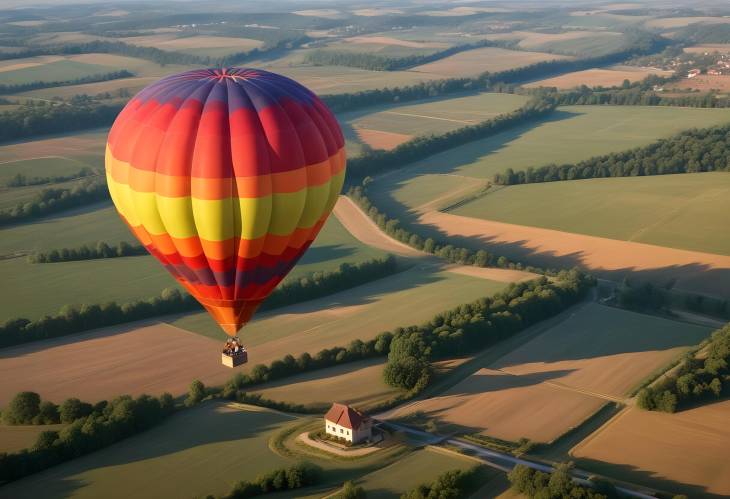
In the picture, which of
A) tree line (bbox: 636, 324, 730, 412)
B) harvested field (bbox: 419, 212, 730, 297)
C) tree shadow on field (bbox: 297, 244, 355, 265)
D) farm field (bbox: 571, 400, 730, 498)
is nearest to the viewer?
farm field (bbox: 571, 400, 730, 498)

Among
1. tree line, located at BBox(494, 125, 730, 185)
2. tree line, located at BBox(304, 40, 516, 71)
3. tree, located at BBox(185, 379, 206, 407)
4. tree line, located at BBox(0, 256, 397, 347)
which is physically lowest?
tree, located at BBox(185, 379, 206, 407)

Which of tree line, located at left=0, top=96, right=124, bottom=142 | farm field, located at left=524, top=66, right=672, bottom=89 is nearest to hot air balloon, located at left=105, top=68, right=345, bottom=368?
tree line, located at left=0, top=96, right=124, bottom=142

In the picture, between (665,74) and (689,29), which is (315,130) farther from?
(689,29)

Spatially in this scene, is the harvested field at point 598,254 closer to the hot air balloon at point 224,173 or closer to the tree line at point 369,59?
the hot air balloon at point 224,173

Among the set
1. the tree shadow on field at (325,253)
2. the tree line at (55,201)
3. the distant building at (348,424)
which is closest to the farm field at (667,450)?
the distant building at (348,424)

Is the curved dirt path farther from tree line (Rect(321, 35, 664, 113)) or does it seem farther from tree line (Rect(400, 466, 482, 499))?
tree line (Rect(321, 35, 664, 113))
